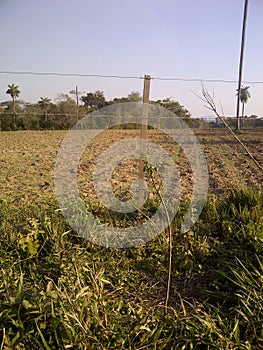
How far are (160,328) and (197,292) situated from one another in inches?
24.4

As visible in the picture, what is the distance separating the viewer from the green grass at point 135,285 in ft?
5.07

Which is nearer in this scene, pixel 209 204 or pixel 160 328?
pixel 160 328

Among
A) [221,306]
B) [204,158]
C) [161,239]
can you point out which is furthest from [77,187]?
[204,158]

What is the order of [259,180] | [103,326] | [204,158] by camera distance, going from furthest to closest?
[204,158] < [259,180] < [103,326]

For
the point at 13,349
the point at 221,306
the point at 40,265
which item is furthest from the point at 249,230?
the point at 13,349

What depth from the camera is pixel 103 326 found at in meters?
1.59

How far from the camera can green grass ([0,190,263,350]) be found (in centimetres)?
154

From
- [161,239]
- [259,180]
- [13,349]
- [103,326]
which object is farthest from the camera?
[259,180]

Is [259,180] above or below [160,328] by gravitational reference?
above

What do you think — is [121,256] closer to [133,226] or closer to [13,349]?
[133,226]

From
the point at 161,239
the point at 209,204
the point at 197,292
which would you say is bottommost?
the point at 197,292

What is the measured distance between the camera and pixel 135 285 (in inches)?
86.8

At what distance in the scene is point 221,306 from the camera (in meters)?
1.85

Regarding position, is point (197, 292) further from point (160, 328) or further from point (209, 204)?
point (209, 204)
